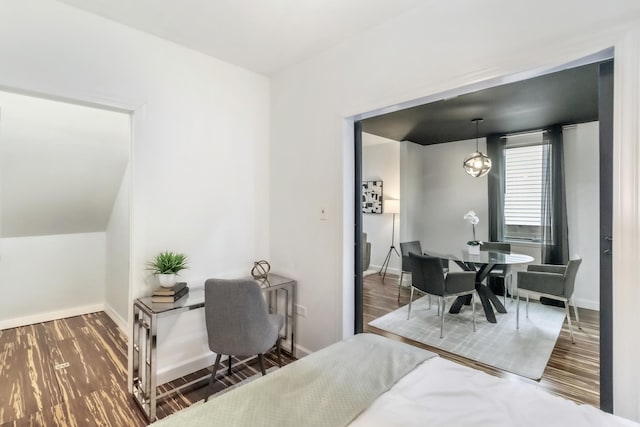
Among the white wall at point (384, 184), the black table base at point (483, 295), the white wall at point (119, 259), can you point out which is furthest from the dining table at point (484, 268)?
the white wall at point (119, 259)

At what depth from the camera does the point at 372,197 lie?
614cm

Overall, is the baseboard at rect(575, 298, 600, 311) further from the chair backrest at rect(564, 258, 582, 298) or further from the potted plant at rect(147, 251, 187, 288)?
the potted plant at rect(147, 251, 187, 288)

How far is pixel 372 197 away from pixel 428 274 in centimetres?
302

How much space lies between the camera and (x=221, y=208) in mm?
2689

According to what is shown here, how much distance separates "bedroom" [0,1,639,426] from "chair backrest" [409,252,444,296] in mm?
1274

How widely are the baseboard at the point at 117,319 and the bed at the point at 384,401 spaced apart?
105 inches

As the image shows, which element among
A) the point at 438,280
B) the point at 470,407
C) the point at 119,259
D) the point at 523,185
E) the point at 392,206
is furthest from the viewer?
the point at 392,206

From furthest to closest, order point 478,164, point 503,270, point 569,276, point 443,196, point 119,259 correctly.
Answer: point 443,196
point 503,270
point 478,164
point 119,259
point 569,276

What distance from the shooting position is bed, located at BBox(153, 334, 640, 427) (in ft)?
3.31

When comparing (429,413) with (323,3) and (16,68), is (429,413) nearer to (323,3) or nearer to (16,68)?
(323,3)

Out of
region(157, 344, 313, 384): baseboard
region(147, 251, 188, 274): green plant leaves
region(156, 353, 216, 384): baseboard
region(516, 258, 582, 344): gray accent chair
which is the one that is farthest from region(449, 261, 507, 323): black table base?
region(147, 251, 188, 274): green plant leaves

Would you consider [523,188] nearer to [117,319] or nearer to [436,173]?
[436,173]

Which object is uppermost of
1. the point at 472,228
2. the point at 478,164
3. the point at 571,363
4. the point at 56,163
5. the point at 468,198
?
the point at 478,164

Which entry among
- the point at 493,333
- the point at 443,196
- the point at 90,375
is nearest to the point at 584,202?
the point at 443,196
